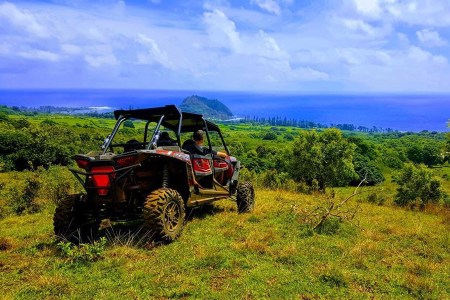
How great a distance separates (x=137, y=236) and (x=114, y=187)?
55.5 inches

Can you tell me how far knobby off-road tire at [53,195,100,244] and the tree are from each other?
49.1 meters

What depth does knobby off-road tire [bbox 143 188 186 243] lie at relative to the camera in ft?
25.8

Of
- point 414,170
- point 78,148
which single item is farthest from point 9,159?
point 414,170

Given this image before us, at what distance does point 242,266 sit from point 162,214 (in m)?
2.10

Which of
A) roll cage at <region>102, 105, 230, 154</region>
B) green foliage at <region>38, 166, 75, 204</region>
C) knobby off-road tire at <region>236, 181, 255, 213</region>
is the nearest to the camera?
roll cage at <region>102, 105, 230, 154</region>

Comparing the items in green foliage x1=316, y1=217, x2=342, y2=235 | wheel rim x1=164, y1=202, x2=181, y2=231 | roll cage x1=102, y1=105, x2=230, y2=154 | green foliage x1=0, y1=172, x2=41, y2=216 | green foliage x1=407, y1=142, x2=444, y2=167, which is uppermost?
roll cage x1=102, y1=105, x2=230, y2=154

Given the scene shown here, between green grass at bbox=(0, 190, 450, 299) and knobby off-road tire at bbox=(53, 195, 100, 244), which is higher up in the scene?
knobby off-road tire at bbox=(53, 195, 100, 244)

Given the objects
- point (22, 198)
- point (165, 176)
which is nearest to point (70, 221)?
point (165, 176)

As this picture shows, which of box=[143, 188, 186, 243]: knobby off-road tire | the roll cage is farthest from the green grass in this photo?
the roll cage

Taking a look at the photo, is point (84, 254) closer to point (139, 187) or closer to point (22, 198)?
point (139, 187)

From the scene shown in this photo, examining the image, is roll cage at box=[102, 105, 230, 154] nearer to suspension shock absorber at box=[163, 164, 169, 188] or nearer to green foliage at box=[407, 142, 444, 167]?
suspension shock absorber at box=[163, 164, 169, 188]

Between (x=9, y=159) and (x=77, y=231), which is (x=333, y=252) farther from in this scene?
(x=9, y=159)

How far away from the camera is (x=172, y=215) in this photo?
8.49 m

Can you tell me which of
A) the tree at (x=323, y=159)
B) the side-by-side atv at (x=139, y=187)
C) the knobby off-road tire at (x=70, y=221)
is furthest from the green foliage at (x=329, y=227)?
the tree at (x=323, y=159)
